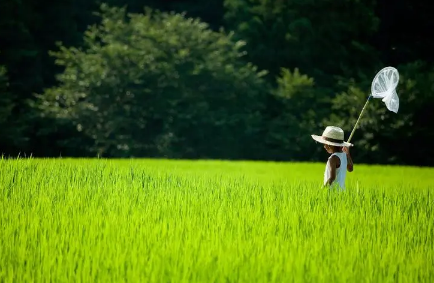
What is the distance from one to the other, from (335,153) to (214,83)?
1770 cm

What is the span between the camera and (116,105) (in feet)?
77.7

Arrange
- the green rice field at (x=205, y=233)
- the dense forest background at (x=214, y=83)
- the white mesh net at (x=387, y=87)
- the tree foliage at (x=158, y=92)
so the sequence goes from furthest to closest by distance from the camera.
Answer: the tree foliage at (x=158, y=92) → the dense forest background at (x=214, y=83) → the white mesh net at (x=387, y=87) → the green rice field at (x=205, y=233)

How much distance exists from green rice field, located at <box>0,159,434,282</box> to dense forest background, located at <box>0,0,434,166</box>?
15.0 metres

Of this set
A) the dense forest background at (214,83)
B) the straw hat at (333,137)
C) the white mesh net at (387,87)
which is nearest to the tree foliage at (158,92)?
the dense forest background at (214,83)

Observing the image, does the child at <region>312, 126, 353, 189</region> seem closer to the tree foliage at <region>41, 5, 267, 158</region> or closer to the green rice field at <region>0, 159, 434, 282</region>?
the green rice field at <region>0, 159, 434, 282</region>

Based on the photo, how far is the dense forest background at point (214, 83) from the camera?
22844mm

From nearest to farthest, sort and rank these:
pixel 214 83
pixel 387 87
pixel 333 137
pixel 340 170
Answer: pixel 333 137, pixel 340 170, pixel 387 87, pixel 214 83

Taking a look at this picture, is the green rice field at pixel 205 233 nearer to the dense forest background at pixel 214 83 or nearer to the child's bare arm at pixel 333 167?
the child's bare arm at pixel 333 167

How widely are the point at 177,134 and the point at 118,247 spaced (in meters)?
19.6

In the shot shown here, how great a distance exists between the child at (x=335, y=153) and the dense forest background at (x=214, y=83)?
15224 millimetres

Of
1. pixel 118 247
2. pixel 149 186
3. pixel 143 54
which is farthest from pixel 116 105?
pixel 118 247

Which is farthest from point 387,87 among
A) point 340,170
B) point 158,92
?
point 158,92

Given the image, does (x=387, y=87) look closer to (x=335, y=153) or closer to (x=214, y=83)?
(x=335, y=153)

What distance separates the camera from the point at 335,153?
717 cm
